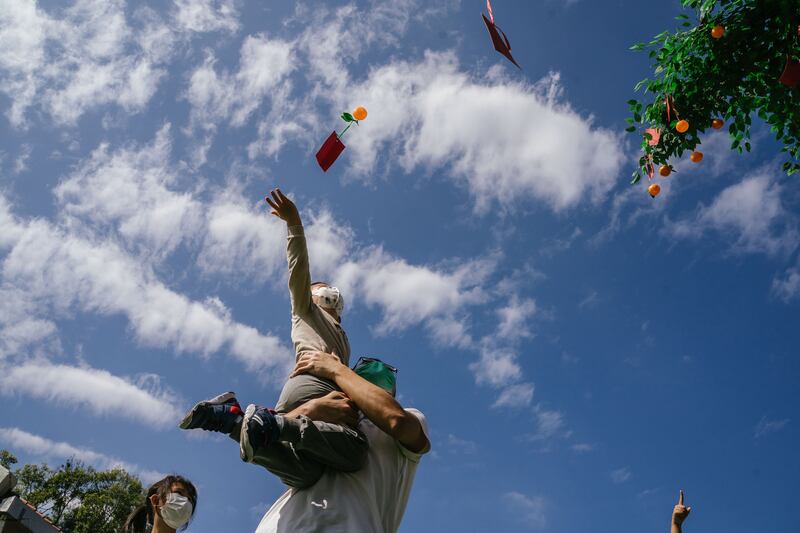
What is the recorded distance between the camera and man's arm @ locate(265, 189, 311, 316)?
3.21 metres

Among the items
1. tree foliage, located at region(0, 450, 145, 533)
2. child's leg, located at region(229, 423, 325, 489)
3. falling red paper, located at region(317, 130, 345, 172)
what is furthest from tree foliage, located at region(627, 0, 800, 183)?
tree foliage, located at region(0, 450, 145, 533)

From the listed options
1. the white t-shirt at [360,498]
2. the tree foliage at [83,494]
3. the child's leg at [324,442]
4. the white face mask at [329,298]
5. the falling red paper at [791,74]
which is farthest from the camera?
the tree foliage at [83,494]

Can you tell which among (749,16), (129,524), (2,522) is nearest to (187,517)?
(129,524)

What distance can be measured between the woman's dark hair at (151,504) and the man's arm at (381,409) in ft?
6.78

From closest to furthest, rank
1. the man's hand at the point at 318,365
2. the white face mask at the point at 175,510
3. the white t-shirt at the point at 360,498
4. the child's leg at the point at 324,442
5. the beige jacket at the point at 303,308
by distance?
the white t-shirt at the point at 360,498 < the child's leg at the point at 324,442 < the man's hand at the point at 318,365 < the beige jacket at the point at 303,308 < the white face mask at the point at 175,510

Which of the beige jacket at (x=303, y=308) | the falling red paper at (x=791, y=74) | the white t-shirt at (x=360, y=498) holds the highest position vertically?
the falling red paper at (x=791, y=74)

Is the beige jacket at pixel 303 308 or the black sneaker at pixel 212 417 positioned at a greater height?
the beige jacket at pixel 303 308

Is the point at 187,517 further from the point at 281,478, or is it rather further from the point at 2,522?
the point at 2,522

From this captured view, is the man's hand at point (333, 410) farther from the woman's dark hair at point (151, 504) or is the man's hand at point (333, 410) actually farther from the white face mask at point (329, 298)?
the woman's dark hair at point (151, 504)

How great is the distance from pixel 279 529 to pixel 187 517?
6.76ft

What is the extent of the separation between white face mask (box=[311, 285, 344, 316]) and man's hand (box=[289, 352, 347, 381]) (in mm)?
850

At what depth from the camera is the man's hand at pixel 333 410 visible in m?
2.50

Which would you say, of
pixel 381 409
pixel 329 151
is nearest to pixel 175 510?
pixel 381 409

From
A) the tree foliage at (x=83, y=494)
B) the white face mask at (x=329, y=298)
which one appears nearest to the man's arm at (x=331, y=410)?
the white face mask at (x=329, y=298)
